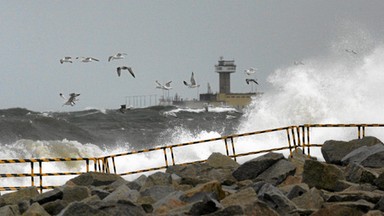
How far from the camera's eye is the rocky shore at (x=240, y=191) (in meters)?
9.26

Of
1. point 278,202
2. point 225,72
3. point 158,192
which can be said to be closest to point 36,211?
point 158,192

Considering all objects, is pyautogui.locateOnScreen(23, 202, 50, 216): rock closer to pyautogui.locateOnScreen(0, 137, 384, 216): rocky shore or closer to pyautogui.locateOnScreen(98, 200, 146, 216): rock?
pyautogui.locateOnScreen(0, 137, 384, 216): rocky shore

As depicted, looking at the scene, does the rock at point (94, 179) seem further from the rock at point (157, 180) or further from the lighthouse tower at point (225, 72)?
the lighthouse tower at point (225, 72)

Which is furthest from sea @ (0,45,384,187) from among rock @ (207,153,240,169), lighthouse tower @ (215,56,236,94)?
lighthouse tower @ (215,56,236,94)

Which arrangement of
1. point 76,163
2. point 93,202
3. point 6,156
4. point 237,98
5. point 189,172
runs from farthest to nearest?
point 237,98, point 6,156, point 76,163, point 189,172, point 93,202

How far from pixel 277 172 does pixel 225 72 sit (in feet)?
509

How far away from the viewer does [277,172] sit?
42.3 feet

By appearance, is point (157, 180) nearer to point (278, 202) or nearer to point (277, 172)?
point (277, 172)

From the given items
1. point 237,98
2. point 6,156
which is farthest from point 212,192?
point 237,98

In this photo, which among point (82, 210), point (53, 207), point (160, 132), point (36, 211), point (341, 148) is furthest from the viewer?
point (160, 132)

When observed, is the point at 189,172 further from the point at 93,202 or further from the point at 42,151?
the point at 42,151

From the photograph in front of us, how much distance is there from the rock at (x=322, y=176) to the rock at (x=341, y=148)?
319cm

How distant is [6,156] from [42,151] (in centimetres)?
165

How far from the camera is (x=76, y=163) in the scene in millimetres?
35844
